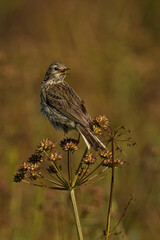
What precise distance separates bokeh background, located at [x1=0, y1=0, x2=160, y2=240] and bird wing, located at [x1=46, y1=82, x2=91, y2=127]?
97cm

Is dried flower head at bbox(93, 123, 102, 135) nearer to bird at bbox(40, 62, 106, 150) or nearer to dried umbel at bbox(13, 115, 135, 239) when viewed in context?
dried umbel at bbox(13, 115, 135, 239)

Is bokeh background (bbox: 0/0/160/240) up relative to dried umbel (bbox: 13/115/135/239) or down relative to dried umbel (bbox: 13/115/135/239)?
up

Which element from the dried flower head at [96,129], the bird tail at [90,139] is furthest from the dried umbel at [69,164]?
the bird tail at [90,139]

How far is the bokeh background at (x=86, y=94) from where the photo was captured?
6719 mm

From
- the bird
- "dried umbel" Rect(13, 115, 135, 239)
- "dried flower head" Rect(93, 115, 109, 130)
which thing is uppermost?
the bird

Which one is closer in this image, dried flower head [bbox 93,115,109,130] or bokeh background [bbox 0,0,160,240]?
dried flower head [bbox 93,115,109,130]

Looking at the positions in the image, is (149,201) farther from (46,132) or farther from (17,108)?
(17,108)

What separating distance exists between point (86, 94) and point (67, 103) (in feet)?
18.8

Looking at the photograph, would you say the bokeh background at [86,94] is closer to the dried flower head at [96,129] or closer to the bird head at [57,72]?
the bird head at [57,72]

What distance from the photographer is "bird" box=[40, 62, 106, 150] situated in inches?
222

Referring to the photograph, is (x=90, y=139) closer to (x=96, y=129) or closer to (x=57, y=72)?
(x=96, y=129)

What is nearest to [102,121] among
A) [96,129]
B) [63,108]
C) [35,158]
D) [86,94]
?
[96,129]

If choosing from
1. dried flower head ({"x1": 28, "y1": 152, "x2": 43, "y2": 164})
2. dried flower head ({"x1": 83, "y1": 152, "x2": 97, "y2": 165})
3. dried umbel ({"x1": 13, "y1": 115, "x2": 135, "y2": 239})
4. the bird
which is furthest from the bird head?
dried flower head ({"x1": 83, "y1": 152, "x2": 97, "y2": 165})

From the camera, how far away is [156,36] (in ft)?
41.2
